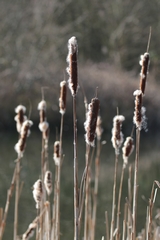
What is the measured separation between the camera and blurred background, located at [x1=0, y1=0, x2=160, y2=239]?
42.6ft

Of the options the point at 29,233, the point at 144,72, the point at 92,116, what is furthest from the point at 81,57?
the point at 92,116

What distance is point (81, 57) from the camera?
50.7 ft

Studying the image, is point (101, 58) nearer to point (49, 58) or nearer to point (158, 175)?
point (49, 58)

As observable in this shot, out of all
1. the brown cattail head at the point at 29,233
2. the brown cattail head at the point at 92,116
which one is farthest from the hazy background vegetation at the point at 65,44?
the brown cattail head at the point at 92,116

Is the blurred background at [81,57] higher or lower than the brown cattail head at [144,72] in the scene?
higher

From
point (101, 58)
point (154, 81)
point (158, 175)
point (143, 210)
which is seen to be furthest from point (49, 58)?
point (143, 210)

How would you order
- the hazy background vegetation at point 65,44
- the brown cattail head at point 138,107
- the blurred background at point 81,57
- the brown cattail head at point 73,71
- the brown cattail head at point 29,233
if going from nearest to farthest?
the brown cattail head at point 73,71 < the brown cattail head at point 138,107 < the brown cattail head at point 29,233 < the blurred background at point 81,57 < the hazy background vegetation at point 65,44

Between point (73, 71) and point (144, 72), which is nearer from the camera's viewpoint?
point (73, 71)

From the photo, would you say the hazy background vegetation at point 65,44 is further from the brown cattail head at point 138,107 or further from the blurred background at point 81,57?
the brown cattail head at point 138,107

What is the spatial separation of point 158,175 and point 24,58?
749 centimetres

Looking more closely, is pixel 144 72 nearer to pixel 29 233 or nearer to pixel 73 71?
pixel 73 71

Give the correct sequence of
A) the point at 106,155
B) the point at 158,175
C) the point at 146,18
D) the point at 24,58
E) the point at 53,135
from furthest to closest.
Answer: the point at 146,18 < the point at 24,58 < the point at 53,135 < the point at 106,155 < the point at 158,175

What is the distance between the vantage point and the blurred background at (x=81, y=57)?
12992 millimetres

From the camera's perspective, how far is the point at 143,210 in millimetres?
6508
